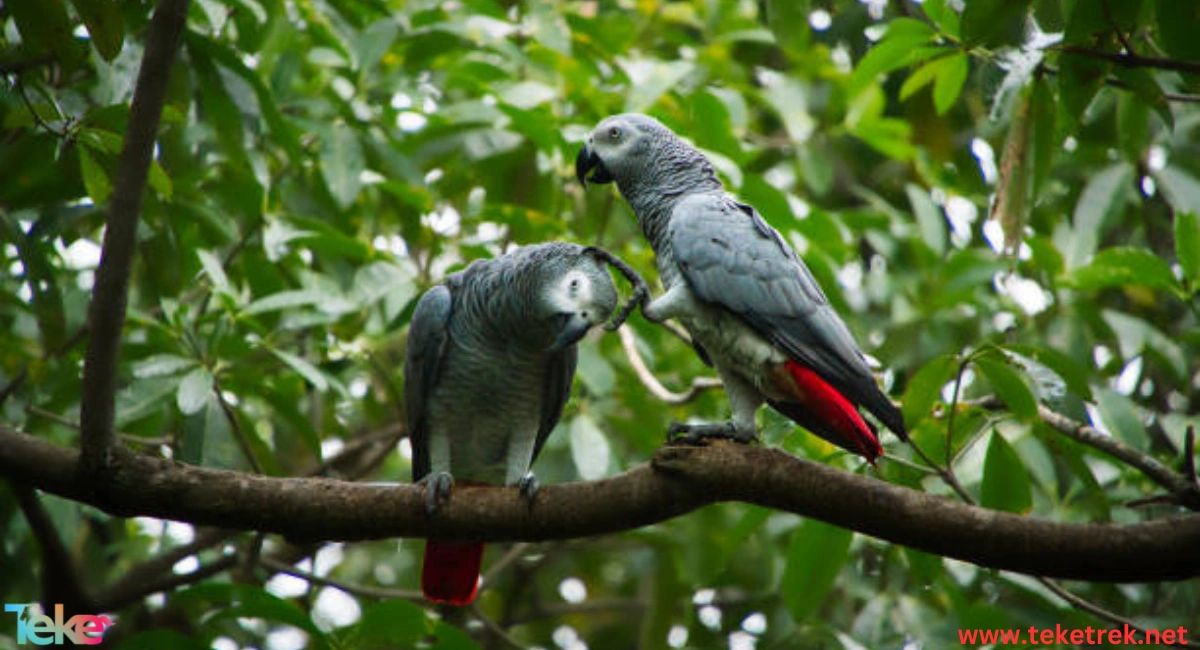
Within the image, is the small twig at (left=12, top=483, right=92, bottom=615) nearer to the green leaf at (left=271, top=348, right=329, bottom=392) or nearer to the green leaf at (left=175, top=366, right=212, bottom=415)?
the green leaf at (left=175, top=366, right=212, bottom=415)

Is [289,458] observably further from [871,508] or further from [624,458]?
[871,508]

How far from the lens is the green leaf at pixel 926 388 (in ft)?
9.24

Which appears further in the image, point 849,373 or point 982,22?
point 849,373

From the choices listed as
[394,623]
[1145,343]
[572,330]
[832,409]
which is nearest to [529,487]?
[572,330]

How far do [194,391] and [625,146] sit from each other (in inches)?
58.3

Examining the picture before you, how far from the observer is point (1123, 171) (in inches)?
161

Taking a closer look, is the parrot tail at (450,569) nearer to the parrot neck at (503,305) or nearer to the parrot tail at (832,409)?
the parrot neck at (503,305)

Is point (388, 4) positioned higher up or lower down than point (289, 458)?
higher up

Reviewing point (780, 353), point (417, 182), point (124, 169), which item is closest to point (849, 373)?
point (780, 353)

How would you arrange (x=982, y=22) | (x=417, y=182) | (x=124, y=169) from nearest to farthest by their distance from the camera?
(x=124, y=169) < (x=982, y=22) < (x=417, y=182)

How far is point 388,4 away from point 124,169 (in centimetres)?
246

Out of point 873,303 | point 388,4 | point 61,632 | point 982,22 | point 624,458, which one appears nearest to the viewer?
point 982,22

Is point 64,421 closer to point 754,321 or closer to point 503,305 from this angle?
point 503,305

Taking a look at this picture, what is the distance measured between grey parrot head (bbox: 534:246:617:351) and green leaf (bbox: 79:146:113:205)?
1.10m
